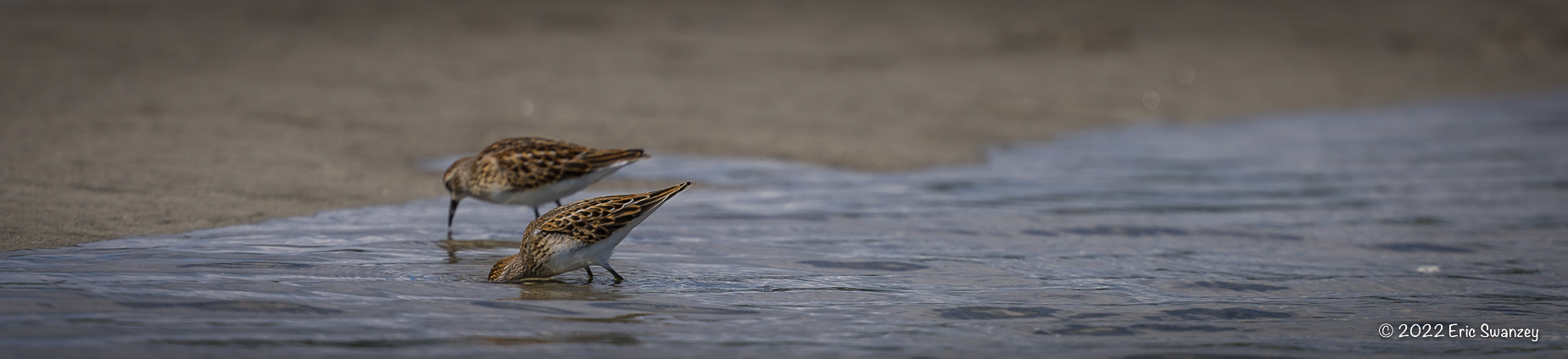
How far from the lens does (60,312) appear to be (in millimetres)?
5207

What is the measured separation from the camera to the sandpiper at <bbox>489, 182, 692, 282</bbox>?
6.23 m

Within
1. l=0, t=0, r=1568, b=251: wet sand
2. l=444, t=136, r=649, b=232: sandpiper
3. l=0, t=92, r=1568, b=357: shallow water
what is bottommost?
l=0, t=92, r=1568, b=357: shallow water

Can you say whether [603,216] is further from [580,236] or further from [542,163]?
[542,163]

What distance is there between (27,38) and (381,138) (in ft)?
23.8

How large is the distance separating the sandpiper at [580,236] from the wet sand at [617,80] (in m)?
2.40

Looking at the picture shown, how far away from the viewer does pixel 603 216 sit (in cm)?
627

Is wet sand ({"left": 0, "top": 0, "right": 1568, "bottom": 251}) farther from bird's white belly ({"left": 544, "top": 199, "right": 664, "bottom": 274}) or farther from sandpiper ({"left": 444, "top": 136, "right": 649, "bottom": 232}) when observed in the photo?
bird's white belly ({"left": 544, "top": 199, "right": 664, "bottom": 274})

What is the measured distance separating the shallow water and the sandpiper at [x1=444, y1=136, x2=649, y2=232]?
0.93 ft

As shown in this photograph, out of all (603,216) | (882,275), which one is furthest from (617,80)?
(603,216)

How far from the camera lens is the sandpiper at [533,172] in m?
7.83

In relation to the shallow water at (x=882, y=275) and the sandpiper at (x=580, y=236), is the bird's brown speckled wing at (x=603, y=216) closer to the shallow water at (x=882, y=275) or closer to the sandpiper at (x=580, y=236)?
the sandpiper at (x=580, y=236)

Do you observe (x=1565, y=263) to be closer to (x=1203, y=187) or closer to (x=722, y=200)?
(x=1203, y=187)

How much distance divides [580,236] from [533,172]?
5.58ft

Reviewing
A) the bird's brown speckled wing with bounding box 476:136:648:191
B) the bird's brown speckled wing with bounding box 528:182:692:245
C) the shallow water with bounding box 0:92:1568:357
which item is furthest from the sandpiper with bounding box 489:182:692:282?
the bird's brown speckled wing with bounding box 476:136:648:191
